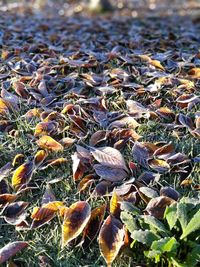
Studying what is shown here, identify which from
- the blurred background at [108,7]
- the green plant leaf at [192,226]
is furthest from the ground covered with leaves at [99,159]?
the blurred background at [108,7]

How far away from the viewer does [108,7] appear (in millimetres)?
7637

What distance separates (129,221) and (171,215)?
160mm

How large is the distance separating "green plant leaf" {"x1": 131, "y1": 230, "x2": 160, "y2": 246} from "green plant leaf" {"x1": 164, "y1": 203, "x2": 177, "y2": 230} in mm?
77

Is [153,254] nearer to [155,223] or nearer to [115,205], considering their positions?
[155,223]

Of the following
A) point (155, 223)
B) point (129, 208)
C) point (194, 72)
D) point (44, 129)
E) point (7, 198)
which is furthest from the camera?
point (194, 72)

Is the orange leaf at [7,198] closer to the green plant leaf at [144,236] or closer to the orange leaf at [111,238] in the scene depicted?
the orange leaf at [111,238]

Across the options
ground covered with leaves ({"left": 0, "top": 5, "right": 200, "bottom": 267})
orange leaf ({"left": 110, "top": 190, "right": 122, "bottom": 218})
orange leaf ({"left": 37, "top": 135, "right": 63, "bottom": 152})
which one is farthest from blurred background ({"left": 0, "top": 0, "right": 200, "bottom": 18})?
orange leaf ({"left": 110, "top": 190, "right": 122, "bottom": 218})

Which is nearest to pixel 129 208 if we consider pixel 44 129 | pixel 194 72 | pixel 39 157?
pixel 39 157

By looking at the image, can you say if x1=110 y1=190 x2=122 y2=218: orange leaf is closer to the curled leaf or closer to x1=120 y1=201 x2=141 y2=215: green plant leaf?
x1=120 y1=201 x2=141 y2=215: green plant leaf

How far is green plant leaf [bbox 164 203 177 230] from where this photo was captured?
5.38 ft

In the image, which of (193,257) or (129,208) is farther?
(129,208)

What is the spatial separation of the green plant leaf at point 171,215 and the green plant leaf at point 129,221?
124 millimetres

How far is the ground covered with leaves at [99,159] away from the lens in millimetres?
1698

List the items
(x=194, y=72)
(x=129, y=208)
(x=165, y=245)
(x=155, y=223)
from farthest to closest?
1. (x=194, y=72)
2. (x=129, y=208)
3. (x=155, y=223)
4. (x=165, y=245)
